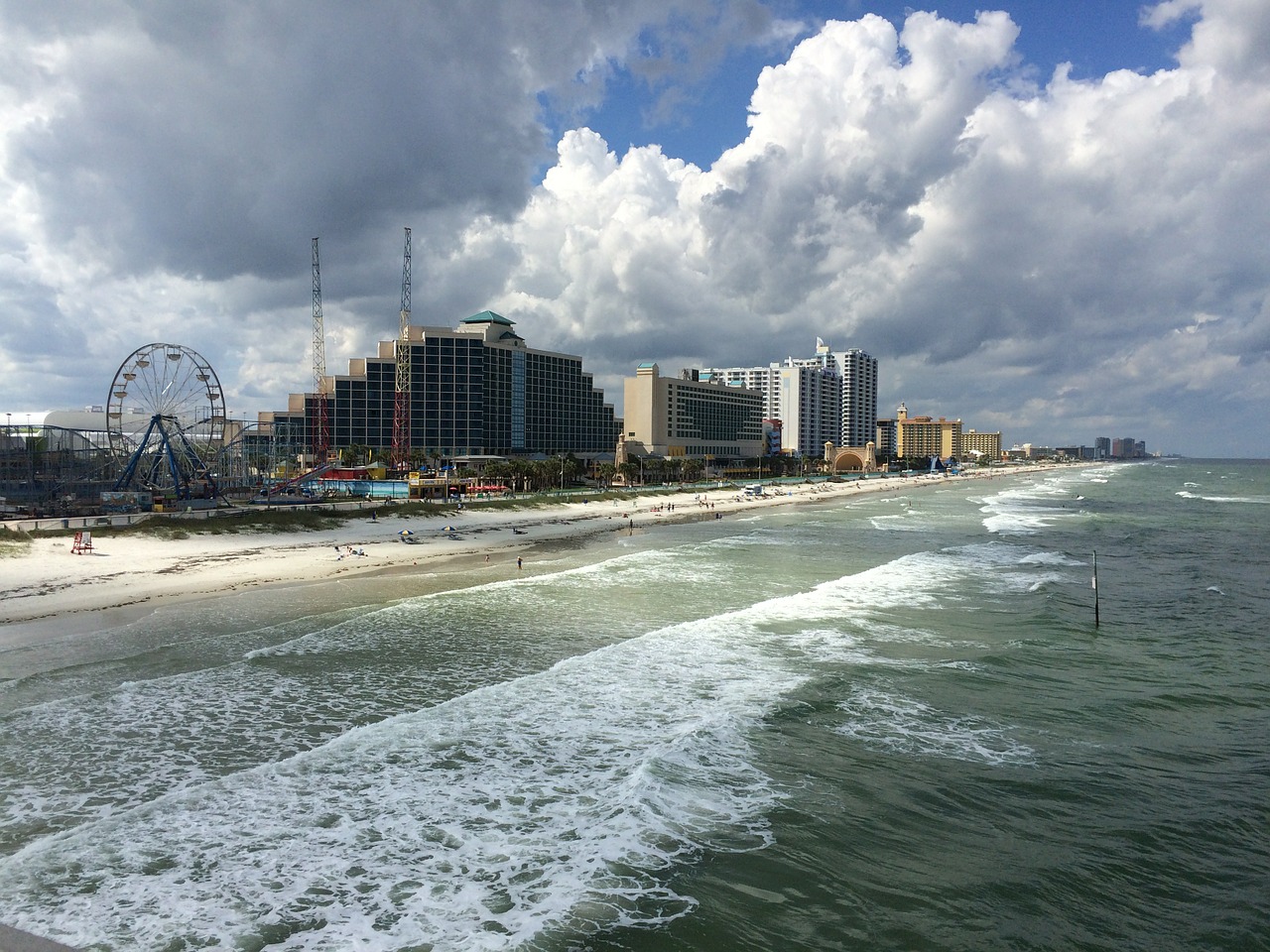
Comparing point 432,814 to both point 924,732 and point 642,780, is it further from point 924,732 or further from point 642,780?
point 924,732

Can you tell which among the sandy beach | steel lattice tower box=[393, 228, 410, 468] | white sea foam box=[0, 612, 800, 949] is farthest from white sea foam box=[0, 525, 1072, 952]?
steel lattice tower box=[393, 228, 410, 468]

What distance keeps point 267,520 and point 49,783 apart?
49.9 meters

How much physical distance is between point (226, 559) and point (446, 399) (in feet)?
351

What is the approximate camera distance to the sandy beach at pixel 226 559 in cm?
3291

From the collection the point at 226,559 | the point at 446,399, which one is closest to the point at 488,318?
the point at 446,399

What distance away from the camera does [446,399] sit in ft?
494

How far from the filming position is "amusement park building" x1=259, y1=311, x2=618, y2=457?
5901 inches

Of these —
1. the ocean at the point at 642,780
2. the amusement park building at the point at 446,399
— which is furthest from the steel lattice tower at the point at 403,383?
the ocean at the point at 642,780

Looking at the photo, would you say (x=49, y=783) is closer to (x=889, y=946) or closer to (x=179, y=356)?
(x=889, y=946)

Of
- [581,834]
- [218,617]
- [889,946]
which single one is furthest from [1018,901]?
[218,617]

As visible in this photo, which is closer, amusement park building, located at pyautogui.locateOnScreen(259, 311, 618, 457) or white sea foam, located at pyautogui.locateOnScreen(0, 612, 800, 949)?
white sea foam, located at pyautogui.locateOnScreen(0, 612, 800, 949)

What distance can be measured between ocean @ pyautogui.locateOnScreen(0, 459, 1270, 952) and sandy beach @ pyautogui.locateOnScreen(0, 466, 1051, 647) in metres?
4.60

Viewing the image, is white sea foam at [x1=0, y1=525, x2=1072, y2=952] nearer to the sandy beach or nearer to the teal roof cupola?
the sandy beach

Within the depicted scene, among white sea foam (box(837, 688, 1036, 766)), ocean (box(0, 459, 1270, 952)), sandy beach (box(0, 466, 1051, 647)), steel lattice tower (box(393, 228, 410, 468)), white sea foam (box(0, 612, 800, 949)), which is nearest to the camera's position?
white sea foam (box(0, 612, 800, 949))
